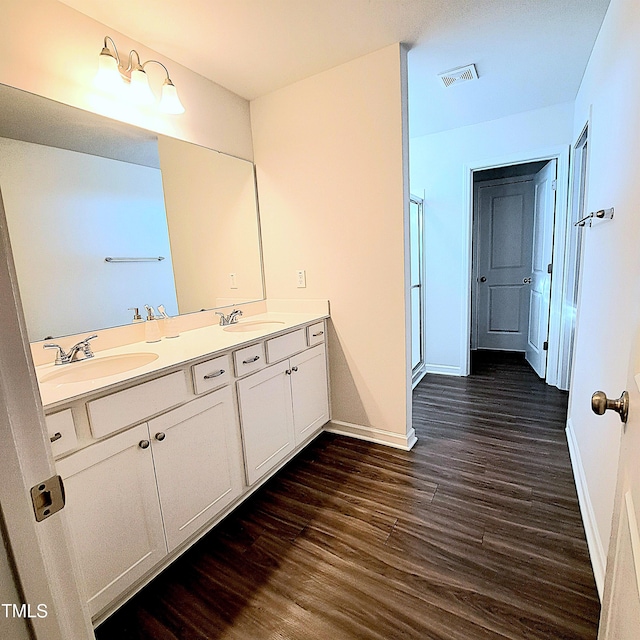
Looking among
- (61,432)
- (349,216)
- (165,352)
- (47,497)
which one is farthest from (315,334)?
(47,497)

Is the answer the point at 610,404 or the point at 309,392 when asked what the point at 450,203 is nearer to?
the point at 309,392

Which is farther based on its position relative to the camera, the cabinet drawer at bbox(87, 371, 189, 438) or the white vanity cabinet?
the white vanity cabinet

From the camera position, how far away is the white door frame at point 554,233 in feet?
9.66

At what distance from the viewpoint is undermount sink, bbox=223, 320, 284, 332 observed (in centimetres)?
227

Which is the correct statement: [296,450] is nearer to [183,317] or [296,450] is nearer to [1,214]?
[183,317]

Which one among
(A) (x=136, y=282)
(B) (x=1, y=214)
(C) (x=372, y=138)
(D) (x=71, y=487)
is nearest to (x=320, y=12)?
(C) (x=372, y=138)

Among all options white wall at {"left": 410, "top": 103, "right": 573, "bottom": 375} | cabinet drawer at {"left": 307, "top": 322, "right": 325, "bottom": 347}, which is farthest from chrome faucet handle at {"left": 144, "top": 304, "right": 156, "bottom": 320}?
white wall at {"left": 410, "top": 103, "right": 573, "bottom": 375}

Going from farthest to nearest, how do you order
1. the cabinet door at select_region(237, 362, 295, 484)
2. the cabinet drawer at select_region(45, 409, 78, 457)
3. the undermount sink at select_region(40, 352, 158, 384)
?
the cabinet door at select_region(237, 362, 295, 484) < the undermount sink at select_region(40, 352, 158, 384) < the cabinet drawer at select_region(45, 409, 78, 457)

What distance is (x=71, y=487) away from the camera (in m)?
1.10

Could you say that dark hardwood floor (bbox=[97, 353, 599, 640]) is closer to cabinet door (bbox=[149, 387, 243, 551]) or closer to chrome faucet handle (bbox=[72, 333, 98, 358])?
cabinet door (bbox=[149, 387, 243, 551])

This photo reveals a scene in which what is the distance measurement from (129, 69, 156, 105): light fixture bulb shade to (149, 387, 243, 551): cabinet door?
149cm

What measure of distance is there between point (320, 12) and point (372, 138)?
644 millimetres

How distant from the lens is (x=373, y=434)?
7.91 feet

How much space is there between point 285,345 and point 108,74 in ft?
5.01
